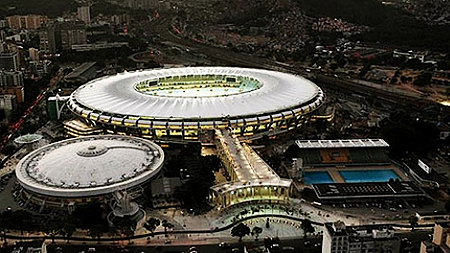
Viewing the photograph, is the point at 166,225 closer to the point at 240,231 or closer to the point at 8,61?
the point at 240,231

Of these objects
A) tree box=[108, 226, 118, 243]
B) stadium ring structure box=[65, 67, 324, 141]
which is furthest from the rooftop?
tree box=[108, 226, 118, 243]

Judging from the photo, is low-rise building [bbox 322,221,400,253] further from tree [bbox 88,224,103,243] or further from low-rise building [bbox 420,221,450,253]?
tree [bbox 88,224,103,243]

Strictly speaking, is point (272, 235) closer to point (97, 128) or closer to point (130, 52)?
point (97, 128)

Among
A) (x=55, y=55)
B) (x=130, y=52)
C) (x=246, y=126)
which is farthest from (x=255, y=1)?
(x=246, y=126)

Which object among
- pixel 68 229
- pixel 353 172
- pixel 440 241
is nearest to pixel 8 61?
pixel 68 229

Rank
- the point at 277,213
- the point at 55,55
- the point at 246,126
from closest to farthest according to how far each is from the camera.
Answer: the point at 277,213, the point at 246,126, the point at 55,55

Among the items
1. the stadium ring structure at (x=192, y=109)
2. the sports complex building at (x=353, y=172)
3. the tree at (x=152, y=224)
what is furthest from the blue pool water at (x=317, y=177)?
the tree at (x=152, y=224)
